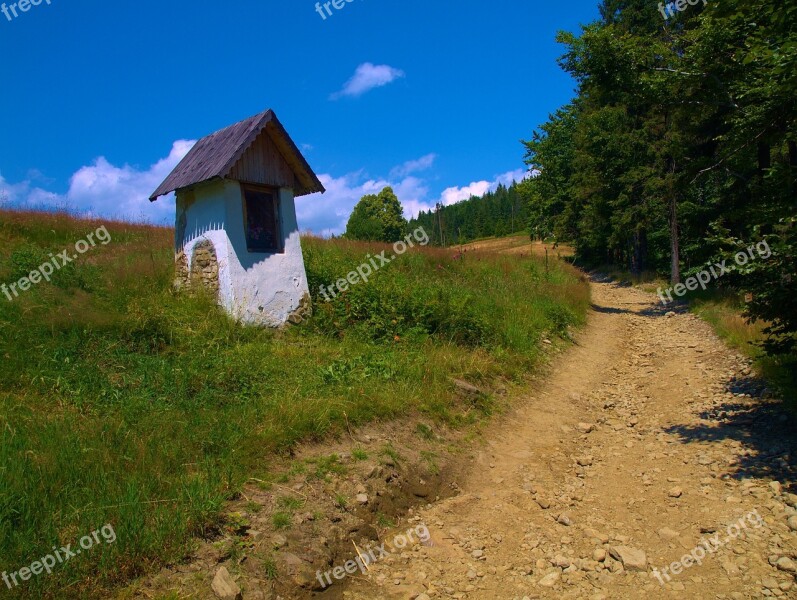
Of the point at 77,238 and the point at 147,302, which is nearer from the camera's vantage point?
the point at 147,302

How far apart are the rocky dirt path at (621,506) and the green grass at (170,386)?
3.42 ft

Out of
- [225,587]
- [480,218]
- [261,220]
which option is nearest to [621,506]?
[225,587]

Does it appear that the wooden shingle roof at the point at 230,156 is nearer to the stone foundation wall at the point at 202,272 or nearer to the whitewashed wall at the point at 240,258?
the whitewashed wall at the point at 240,258

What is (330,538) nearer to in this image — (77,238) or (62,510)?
(62,510)

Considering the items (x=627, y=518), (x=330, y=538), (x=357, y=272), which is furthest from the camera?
(x=357, y=272)

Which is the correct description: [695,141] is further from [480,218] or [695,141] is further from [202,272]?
[480,218]

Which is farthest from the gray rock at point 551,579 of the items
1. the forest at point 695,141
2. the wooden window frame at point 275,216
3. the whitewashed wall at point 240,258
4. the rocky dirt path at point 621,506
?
the wooden window frame at point 275,216

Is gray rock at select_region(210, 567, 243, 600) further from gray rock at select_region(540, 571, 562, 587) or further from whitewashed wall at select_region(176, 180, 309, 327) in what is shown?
whitewashed wall at select_region(176, 180, 309, 327)

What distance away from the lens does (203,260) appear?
8477mm

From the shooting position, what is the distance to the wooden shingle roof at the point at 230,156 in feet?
26.7

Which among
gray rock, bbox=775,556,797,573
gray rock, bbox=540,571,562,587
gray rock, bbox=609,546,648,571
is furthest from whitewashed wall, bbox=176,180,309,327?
gray rock, bbox=775,556,797,573

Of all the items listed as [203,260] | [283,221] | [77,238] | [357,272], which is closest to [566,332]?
[357,272]

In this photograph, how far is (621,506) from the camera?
4770 millimetres

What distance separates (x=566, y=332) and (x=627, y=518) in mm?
7567
